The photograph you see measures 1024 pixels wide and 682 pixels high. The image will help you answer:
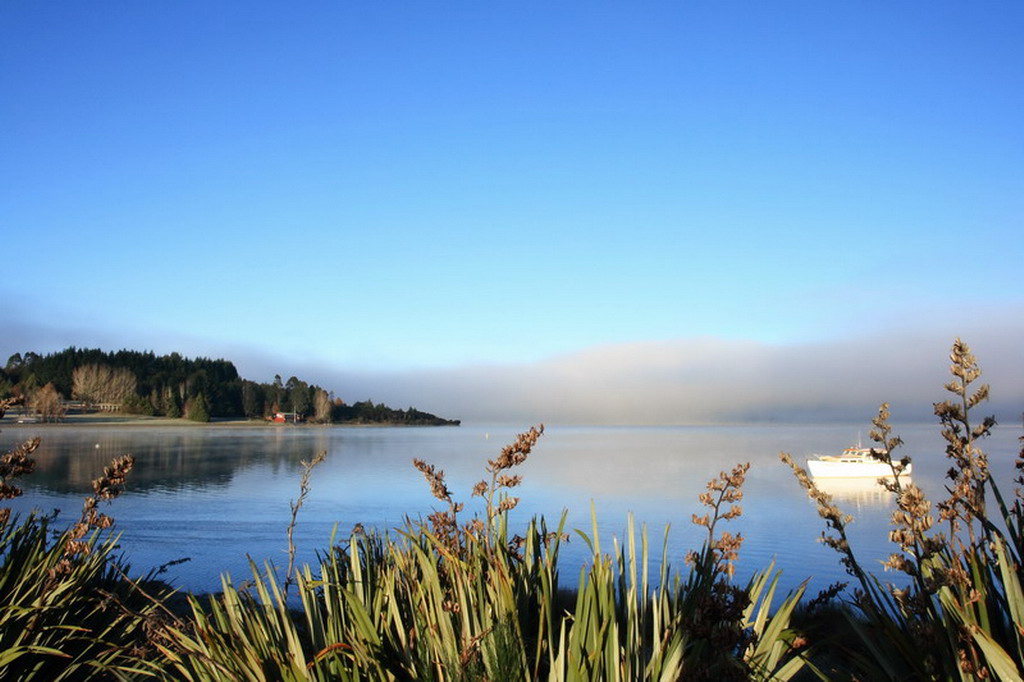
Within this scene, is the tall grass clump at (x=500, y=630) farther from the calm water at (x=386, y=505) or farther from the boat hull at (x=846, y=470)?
the boat hull at (x=846, y=470)

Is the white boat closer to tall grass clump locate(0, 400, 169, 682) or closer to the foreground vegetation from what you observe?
the foreground vegetation

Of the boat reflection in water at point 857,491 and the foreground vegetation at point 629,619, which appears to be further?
the boat reflection in water at point 857,491

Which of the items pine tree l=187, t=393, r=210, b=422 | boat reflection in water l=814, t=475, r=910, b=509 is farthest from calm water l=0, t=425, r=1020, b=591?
pine tree l=187, t=393, r=210, b=422

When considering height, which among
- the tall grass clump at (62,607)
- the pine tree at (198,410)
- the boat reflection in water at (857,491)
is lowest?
the boat reflection in water at (857,491)

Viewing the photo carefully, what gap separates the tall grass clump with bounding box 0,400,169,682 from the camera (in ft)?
11.0

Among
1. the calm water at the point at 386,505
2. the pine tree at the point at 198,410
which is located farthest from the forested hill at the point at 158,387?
the calm water at the point at 386,505

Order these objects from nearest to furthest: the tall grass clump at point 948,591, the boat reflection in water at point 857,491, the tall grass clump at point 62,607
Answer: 1. the tall grass clump at point 948,591
2. the tall grass clump at point 62,607
3. the boat reflection in water at point 857,491

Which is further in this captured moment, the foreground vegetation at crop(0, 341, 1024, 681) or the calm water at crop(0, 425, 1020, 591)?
the calm water at crop(0, 425, 1020, 591)

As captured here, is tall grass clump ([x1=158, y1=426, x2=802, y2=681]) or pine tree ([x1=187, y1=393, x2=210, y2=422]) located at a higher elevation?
pine tree ([x1=187, y1=393, x2=210, y2=422])

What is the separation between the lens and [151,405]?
4382 inches

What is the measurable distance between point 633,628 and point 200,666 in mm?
1468

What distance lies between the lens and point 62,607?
12.6 feet

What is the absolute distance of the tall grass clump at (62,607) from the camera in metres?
3.35

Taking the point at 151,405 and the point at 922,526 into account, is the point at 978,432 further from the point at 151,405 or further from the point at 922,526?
the point at 151,405
